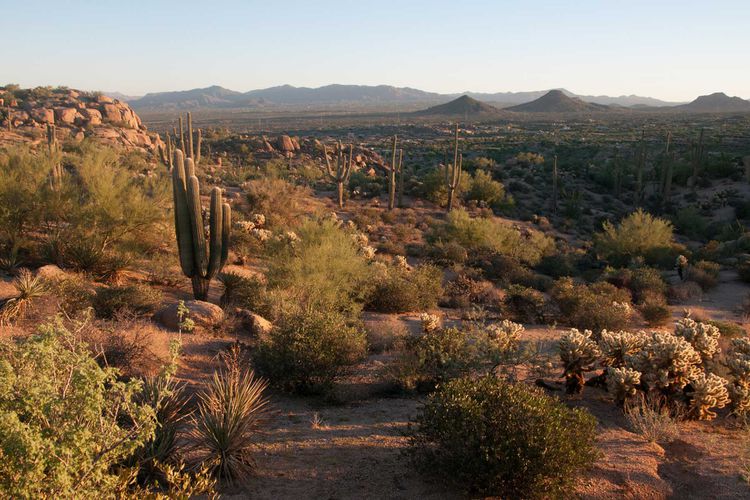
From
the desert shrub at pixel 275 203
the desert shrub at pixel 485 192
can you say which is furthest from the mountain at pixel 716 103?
the desert shrub at pixel 275 203

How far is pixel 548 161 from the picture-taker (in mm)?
43406

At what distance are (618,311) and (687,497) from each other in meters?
7.25

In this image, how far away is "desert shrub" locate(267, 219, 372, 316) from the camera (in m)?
11.3

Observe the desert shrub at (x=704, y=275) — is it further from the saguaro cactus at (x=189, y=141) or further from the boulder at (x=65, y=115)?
the boulder at (x=65, y=115)

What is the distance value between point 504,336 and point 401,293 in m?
4.80

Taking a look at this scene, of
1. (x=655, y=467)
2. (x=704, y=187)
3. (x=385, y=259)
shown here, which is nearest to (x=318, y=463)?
(x=655, y=467)

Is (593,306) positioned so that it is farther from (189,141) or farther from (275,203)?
(189,141)

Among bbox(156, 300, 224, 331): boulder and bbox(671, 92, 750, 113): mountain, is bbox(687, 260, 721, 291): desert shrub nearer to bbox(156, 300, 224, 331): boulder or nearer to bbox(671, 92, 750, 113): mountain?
bbox(156, 300, 224, 331): boulder

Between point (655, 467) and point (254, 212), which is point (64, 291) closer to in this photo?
point (655, 467)

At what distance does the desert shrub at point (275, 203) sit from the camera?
2033 cm

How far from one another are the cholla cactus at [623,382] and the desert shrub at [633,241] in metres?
15.0

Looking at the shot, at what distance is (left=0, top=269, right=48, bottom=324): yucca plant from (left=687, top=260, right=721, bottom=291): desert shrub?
56.6 feet

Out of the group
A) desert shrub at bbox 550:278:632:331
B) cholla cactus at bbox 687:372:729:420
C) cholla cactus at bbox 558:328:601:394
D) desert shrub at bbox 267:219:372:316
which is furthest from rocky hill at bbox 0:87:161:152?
cholla cactus at bbox 687:372:729:420

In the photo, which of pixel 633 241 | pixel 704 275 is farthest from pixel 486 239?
pixel 704 275
